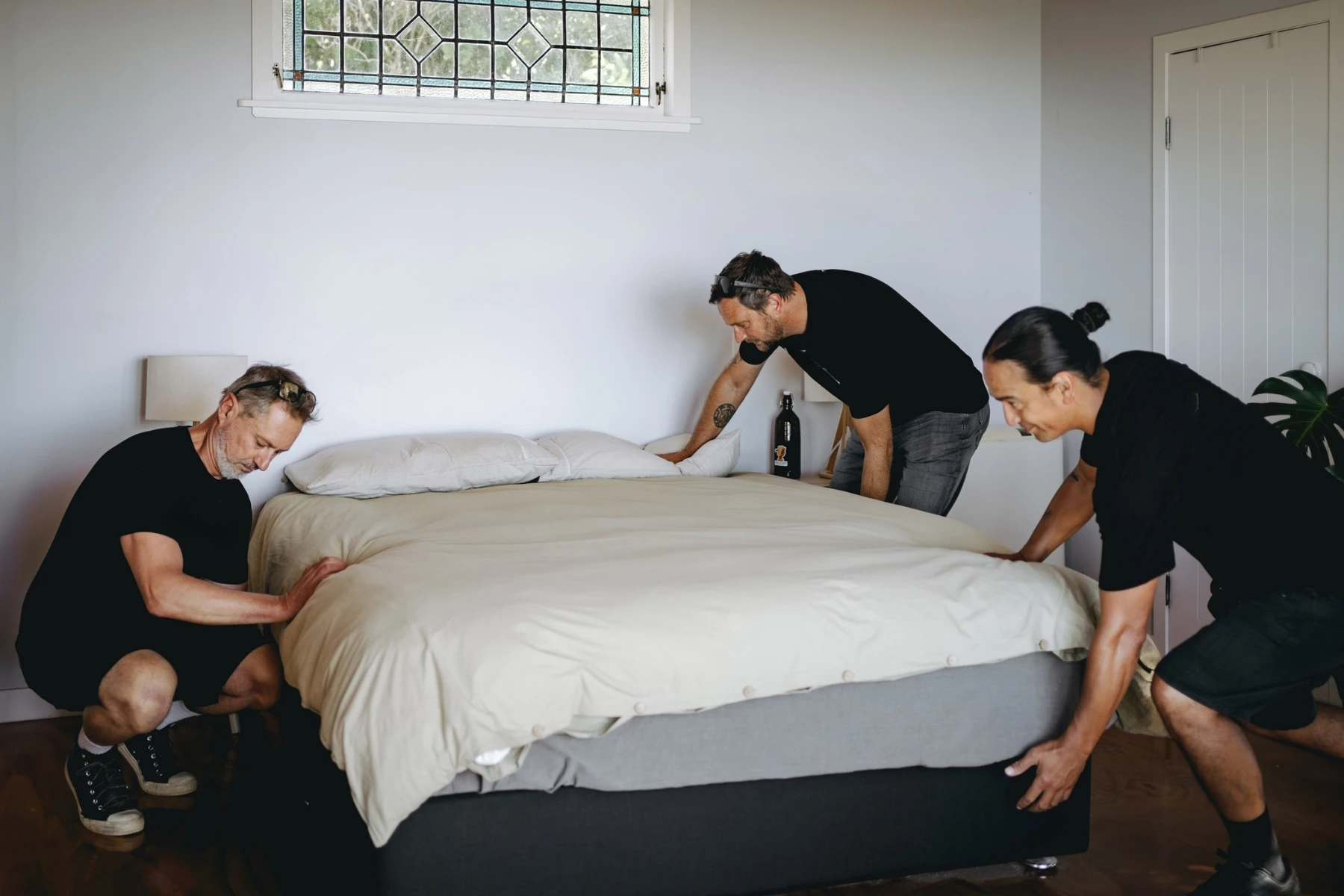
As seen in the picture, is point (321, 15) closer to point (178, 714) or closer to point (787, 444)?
point (787, 444)

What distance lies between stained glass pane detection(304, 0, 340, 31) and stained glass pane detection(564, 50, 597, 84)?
784mm

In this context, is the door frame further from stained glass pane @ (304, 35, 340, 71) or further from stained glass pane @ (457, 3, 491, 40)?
stained glass pane @ (304, 35, 340, 71)

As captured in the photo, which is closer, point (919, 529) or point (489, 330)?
point (919, 529)

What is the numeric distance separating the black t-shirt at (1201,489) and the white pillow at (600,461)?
5.60 feet

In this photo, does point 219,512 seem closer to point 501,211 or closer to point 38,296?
point 38,296

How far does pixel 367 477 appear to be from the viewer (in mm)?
3203

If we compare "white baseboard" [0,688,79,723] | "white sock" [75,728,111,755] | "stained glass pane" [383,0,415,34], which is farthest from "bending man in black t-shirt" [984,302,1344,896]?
"white baseboard" [0,688,79,723]

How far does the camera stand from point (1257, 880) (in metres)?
1.94

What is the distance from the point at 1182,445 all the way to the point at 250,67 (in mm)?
2991

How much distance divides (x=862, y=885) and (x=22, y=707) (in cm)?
265

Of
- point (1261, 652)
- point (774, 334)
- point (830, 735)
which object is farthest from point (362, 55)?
point (1261, 652)

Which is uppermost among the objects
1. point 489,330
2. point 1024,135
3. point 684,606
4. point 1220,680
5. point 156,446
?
point 1024,135

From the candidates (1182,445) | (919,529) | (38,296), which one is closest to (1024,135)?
(919,529)

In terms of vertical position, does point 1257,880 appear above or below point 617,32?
below
